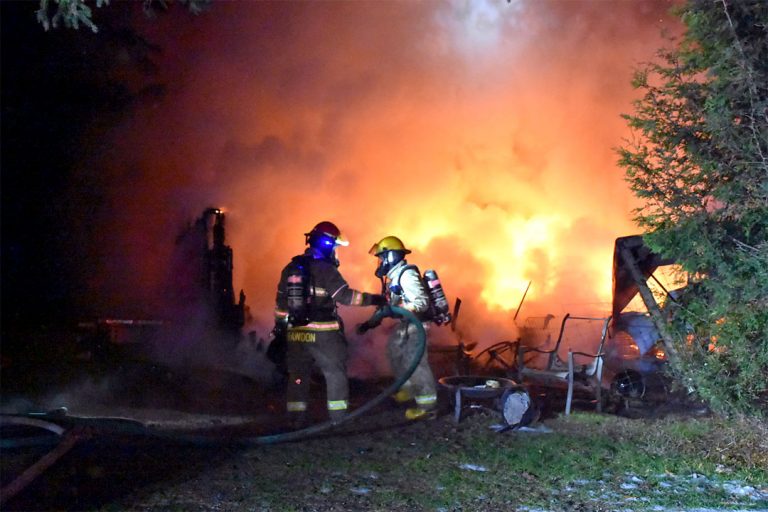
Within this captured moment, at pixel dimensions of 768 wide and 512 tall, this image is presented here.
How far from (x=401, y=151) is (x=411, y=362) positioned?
28.9 feet

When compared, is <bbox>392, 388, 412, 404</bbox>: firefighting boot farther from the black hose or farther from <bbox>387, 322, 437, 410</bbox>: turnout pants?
the black hose

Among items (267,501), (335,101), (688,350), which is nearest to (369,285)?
(335,101)

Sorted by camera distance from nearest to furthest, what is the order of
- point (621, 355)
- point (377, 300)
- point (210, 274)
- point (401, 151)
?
point (377, 300)
point (621, 355)
point (210, 274)
point (401, 151)

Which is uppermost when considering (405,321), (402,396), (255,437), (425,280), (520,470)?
(425,280)

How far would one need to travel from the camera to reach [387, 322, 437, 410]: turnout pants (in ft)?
20.8

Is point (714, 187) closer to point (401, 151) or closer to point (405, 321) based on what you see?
point (405, 321)

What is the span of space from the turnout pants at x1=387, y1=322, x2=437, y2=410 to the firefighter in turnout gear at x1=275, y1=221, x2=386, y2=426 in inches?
29.0

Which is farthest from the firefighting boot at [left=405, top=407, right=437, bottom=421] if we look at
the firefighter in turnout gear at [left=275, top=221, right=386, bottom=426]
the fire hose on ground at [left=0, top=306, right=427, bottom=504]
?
the firefighter in turnout gear at [left=275, top=221, right=386, bottom=426]

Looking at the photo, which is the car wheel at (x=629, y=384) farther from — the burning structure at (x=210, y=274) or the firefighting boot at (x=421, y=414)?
the burning structure at (x=210, y=274)

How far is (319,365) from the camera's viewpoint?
19.7 ft

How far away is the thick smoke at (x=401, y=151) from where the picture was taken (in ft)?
40.9

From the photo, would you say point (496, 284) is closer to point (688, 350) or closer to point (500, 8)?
point (500, 8)

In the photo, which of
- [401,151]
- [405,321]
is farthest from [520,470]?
[401,151]

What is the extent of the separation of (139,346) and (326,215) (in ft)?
19.1
